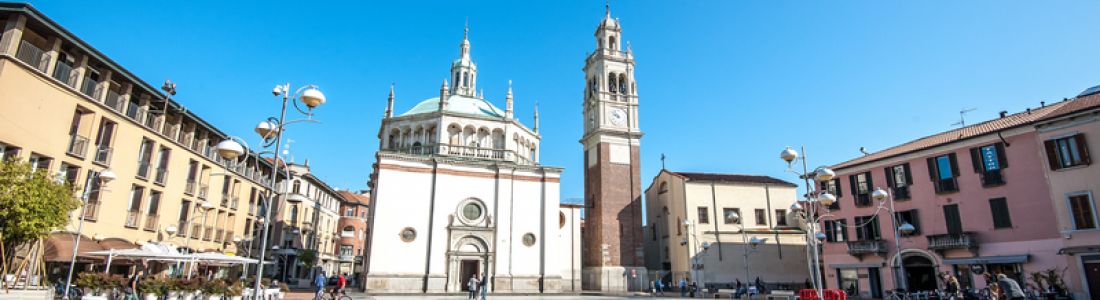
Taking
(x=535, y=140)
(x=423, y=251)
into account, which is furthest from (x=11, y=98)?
(x=535, y=140)

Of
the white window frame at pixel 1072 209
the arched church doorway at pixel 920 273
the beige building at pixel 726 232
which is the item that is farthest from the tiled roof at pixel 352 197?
the white window frame at pixel 1072 209

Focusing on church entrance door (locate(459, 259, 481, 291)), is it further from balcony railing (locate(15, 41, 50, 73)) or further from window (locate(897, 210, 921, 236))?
window (locate(897, 210, 921, 236))

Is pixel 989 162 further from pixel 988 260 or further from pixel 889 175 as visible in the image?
pixel 889 175

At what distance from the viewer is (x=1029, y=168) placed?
917 inches

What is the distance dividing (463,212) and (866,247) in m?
22.5

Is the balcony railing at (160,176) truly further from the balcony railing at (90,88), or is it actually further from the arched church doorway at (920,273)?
the arched church doorway at (920,273)

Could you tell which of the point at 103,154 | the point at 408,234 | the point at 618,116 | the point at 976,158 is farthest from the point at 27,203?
the point at 976,158

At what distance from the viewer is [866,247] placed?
2875cm

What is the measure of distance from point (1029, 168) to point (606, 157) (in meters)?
22.7

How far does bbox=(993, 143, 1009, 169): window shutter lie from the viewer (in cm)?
2420

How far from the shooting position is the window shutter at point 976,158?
2522cm

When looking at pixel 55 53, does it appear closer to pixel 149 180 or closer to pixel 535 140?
pixel 149 180

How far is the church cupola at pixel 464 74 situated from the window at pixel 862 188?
2849 cm

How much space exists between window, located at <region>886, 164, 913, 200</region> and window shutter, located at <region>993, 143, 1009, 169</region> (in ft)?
13.3
